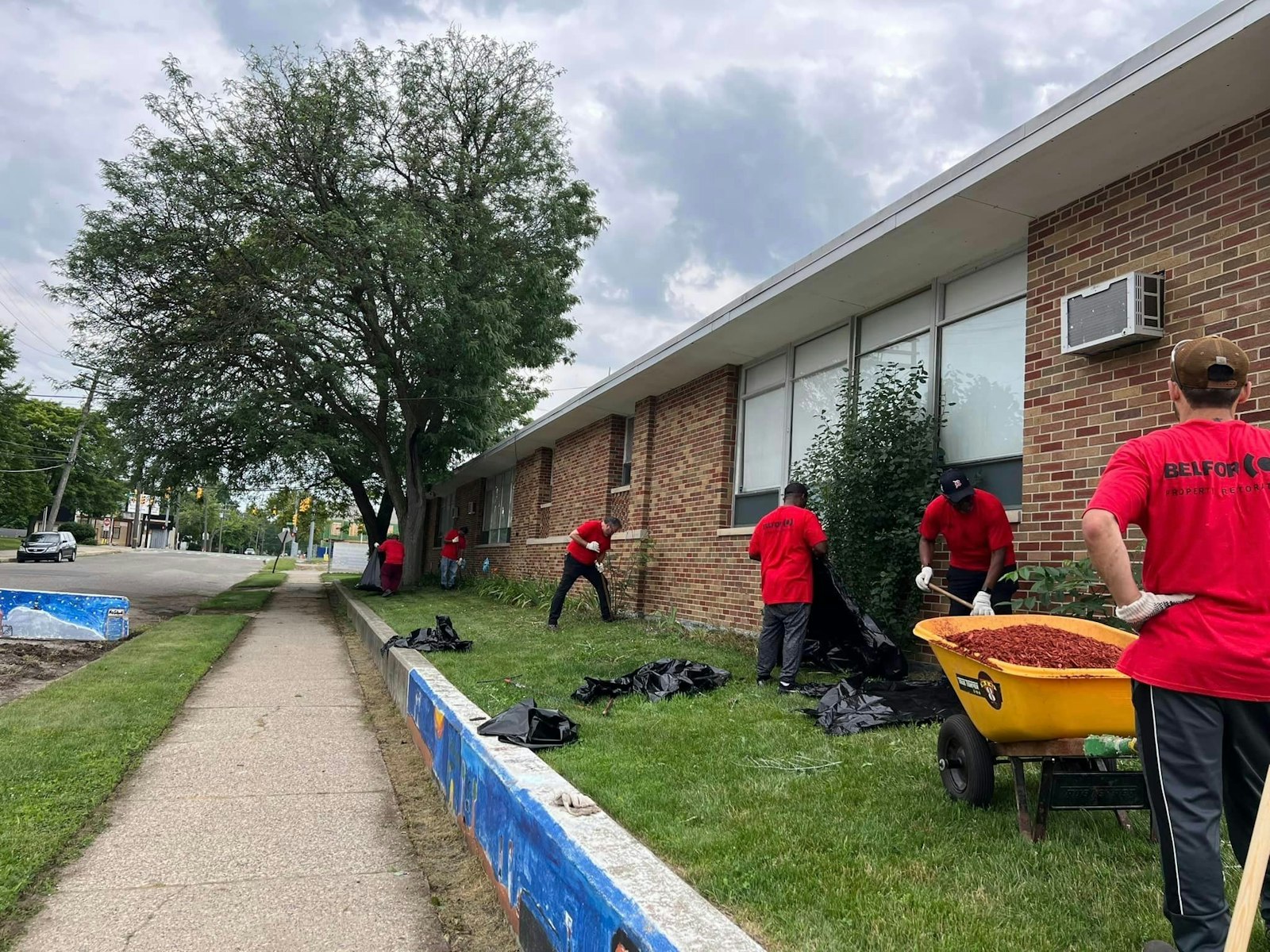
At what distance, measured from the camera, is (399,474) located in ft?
75.5

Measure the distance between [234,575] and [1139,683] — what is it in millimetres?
37442

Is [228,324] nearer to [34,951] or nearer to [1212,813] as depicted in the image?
[34,951]

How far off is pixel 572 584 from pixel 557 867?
29.7ft

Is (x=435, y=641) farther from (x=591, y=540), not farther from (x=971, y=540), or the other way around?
(x=971, y=540)

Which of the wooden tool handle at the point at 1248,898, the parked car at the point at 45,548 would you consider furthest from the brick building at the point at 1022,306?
the parked car at the point at 45,548

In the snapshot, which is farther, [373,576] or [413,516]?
[413,516]

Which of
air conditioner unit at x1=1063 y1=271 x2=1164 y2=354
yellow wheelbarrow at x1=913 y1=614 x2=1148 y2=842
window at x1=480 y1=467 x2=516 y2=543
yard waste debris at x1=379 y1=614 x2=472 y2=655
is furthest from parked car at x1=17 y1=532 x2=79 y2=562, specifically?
yellow wheelbarrow at x1=913 y1=614 x2=1148 y2=842

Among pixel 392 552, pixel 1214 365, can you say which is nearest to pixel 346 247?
pixel 392 552

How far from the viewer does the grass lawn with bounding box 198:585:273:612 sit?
1764 cm

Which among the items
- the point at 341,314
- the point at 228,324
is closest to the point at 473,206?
the point at 341,314

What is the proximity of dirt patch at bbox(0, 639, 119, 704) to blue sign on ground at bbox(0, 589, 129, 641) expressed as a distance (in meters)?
0.14

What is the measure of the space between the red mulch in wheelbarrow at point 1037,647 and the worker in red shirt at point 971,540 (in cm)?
192

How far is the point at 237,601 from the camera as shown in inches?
762

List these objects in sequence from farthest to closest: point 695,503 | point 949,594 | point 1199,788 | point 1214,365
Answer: point 695,503, point 949,594, point 1214,365, point 1199,788
